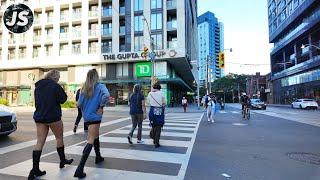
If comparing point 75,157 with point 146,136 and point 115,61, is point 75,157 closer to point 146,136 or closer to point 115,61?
point 146,136

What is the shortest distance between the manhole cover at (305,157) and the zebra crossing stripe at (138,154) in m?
2.59

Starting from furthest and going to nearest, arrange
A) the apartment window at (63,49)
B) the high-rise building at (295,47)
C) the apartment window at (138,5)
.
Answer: the high-rise building at (295,47) → the apartment window at (63,49) → the apartment window at (138,5)

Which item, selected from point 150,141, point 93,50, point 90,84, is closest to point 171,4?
point 93,50

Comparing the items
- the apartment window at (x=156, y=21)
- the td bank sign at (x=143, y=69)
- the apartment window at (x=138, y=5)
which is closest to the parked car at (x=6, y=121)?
the td bank sign at (x=143, y=69)

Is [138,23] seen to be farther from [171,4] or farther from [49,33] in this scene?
[49,33]

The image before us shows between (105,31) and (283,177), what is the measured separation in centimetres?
4210

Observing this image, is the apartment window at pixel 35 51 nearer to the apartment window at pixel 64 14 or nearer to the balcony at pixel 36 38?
the balcony at pixel 36 38

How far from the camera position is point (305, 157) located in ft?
24.2

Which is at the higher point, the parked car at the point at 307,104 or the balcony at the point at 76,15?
the balcony at the point at 76,15

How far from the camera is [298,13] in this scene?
5697 cm

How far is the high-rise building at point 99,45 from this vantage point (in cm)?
4175

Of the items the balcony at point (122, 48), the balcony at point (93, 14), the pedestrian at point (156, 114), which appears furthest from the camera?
the balcony at point (93, 14)

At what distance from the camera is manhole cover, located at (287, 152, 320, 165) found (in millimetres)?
6941

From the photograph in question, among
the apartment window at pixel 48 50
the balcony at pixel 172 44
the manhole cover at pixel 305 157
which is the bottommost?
the manhole cover at pixel 305 157
